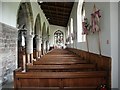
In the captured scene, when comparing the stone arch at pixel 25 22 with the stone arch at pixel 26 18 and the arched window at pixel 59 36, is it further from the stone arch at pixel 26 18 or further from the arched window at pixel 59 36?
the arched window at pixel 59 36

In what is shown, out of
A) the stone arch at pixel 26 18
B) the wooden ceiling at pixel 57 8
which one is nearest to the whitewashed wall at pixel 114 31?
the stone arch at pixel 26 18

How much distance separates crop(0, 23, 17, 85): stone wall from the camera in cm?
430

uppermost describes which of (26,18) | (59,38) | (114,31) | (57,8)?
(57,8)

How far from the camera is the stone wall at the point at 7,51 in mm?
4297

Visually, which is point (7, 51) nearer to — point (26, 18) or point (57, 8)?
point (26, 18)

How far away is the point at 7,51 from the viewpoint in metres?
4.74

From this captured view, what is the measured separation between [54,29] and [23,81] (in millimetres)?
18904

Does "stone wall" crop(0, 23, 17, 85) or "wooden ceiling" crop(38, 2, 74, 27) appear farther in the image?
"wooden ceiling" crop(38, 2, 74, 27)

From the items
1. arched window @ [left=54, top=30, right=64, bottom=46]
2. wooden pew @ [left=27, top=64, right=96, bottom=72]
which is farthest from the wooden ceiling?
arched window @ [left=54, top=30, right=64, bottom=46]

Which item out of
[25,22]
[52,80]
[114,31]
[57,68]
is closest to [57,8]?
[25,22]

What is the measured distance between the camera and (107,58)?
12.8ft

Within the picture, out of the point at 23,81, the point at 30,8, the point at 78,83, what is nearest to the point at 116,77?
the point at 78,83

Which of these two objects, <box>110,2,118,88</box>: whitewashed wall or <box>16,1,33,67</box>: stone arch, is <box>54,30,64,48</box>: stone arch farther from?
<box>110,2,118,88</box>: whitewashed wall

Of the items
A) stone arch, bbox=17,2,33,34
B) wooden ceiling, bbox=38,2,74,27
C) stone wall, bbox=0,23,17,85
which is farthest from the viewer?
wooden ceiling, bbox=38,2,74,27
